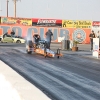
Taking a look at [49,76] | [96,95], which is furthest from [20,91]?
[49,76]

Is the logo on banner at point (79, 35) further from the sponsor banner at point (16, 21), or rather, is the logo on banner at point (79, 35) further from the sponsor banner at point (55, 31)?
the sponsor banner at point (16, 21)

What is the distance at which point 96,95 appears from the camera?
8.48 metres

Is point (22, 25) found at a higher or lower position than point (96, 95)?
higher

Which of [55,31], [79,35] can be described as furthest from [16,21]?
[79,35]

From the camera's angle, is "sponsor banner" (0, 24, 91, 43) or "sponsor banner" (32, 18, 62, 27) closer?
"sponsor banner" (0, 24, 91, 43)

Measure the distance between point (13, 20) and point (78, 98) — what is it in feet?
137

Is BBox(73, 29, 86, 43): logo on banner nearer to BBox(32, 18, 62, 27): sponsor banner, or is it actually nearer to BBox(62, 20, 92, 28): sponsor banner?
BBox(62, 20, 92, 28): sponsor banner

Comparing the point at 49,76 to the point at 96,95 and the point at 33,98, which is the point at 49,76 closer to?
the point at 96,95

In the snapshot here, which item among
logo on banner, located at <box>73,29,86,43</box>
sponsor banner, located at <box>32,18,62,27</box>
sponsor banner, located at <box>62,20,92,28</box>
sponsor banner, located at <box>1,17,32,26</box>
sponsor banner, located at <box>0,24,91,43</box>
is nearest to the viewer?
sponsor banner, located at <box>0,24,91,43</box>

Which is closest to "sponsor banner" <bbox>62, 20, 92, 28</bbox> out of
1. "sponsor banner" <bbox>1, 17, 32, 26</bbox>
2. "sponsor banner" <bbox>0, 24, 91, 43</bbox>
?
"sponsor banner" <bbox>0, 24, 91, 43</bbox>

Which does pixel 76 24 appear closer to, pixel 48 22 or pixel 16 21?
pixel 48 22

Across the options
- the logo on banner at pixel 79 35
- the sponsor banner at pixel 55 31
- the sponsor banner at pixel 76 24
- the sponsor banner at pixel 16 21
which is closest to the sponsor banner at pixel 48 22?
the sponsor banner at pixel 55 31

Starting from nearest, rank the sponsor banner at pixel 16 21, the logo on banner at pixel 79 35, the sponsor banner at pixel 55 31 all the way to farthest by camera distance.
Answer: the sponsor banner at pixel 55 31, the sponsor banner at pixel 16 21, the logo on banner at pixel 79 35

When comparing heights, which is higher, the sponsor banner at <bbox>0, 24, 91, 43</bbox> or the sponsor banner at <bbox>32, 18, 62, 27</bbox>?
the sponsor banner at <bbox>32, 18, 62, 27</bbox>
